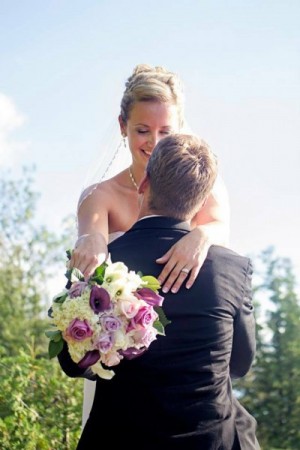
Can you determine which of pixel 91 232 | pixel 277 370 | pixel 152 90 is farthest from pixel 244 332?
pixel 277 370

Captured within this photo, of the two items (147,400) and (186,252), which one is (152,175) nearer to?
(186,252)

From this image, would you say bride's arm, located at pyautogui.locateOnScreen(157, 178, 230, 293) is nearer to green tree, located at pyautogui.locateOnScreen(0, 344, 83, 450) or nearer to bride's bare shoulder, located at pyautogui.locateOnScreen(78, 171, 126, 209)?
bride's bare shoulder, located at pyautogui.locateOnScreen(78, 171, 126, 209)

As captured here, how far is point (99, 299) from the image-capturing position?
3.08 meters

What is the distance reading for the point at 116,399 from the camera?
317 centimetres

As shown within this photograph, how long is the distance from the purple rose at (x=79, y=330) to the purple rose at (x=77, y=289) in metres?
0.12

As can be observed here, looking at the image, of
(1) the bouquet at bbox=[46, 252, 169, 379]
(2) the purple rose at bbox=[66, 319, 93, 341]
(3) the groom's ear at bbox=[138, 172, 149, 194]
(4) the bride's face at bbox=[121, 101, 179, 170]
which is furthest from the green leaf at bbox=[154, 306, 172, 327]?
(4) the bride's face at bbox=[121, 101, 179, 170]

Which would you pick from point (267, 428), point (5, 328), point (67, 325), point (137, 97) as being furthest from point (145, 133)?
point (5, 328)

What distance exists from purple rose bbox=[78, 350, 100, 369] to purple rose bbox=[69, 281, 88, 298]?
0.23m

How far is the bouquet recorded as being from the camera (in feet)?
9.91

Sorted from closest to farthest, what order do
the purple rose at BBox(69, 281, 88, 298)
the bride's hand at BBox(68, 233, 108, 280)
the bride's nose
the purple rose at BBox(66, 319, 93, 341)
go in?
the purple rose at BBox(66, 319, 93, 341) → the purple rose at BBox(69, 281, 88, 298) → the bride's hand at BBox(68, 233, 108, 280) → the bride's nose

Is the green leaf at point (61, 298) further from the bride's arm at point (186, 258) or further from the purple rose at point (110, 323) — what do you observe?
the bride's arm at point (186, 258)

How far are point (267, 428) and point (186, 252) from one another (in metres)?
14.9

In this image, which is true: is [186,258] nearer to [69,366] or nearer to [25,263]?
[69,366]

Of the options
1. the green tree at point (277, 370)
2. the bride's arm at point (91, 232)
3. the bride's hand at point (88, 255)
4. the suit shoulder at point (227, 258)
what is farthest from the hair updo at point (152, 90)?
the green tree at point (277, 370)
